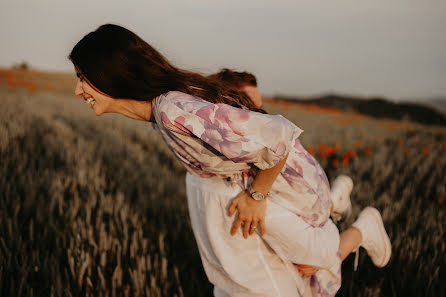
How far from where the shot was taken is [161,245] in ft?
5.79

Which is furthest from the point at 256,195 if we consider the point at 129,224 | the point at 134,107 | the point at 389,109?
the point at 389,109

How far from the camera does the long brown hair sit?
3.65 ft

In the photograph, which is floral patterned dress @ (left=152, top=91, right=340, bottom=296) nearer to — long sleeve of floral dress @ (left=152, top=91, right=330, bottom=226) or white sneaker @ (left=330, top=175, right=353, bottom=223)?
long sleeve of floral dress @ (left=152, top=91, right=330, bottom=226)

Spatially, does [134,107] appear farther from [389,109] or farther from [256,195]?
[389,109]

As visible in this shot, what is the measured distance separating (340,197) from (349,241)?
35cm

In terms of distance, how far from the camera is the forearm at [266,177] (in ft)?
3.72

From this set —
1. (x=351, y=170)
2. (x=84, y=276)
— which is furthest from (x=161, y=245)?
(x=351, y=170)

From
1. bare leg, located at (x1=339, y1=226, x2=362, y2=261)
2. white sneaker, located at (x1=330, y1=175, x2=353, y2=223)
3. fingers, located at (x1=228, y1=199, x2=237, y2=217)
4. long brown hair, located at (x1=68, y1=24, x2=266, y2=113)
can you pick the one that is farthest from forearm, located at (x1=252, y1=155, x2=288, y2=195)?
white sneaker, located at (x1=330, y1=175, x2=353, y2=223)

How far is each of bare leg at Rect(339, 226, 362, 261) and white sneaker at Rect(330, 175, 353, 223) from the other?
0.24m

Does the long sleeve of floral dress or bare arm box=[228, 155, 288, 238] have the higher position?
the long sleeve of floral dress

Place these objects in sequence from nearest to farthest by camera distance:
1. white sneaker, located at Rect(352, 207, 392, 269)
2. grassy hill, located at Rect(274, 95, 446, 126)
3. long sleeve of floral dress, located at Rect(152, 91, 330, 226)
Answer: long sleeve of floral dress, located at Rect(152, 91, 330, 226) → white sneaker, located at Rect(352, 207, 392, 269) → grassy hill, located at Rect(274, 95, 446, 126)

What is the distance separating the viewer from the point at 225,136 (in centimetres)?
101

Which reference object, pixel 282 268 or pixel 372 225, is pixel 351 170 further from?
pixel 282 268

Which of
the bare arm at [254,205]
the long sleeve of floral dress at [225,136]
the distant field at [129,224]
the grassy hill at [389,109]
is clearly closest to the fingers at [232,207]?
the bare arm at [254,205]
